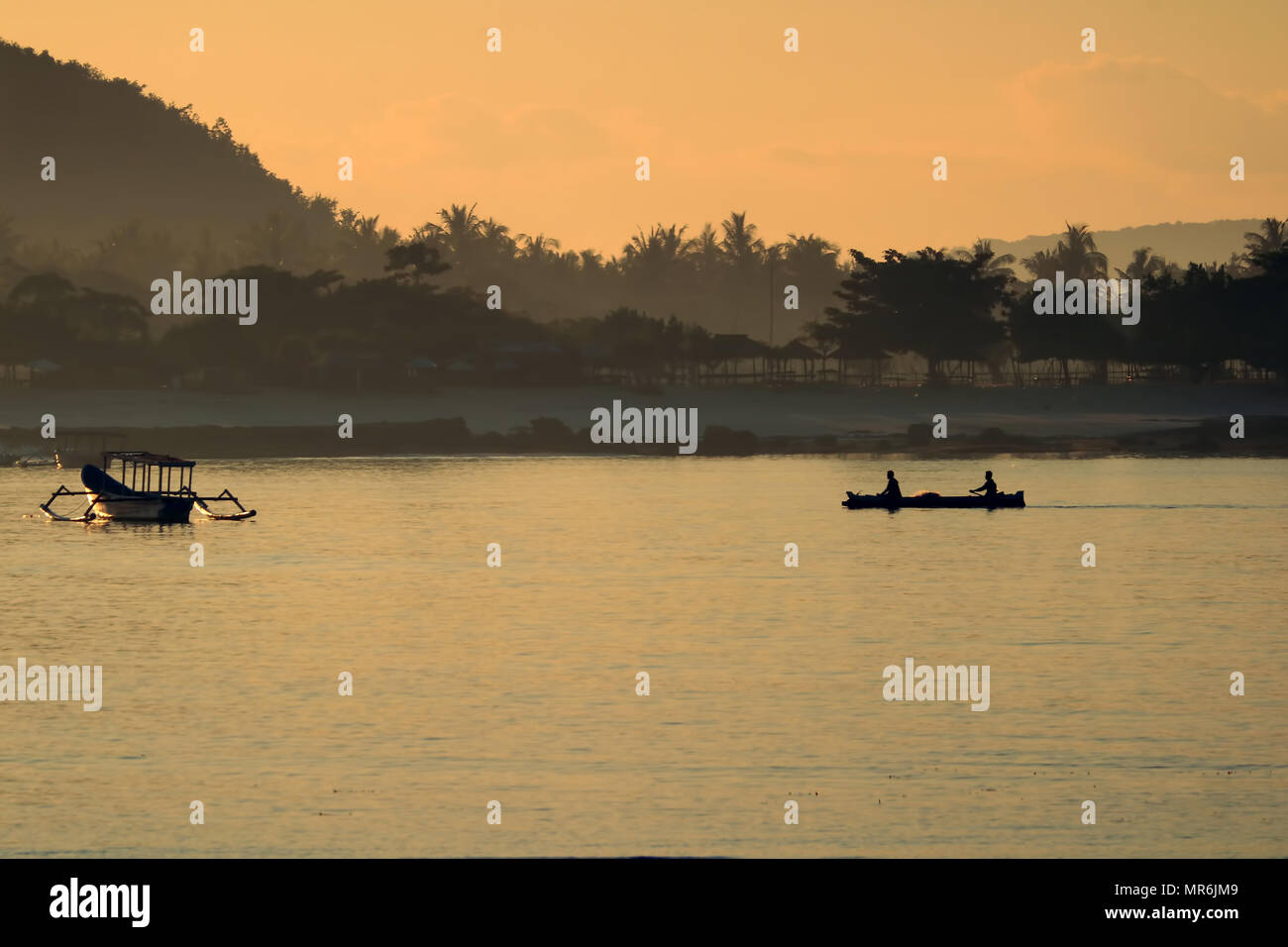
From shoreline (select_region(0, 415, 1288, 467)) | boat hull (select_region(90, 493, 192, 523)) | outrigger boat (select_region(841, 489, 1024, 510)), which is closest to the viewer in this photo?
outrigger boat (select_region(841, 489, 1024, 510))

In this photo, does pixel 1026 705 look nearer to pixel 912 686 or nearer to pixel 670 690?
pixel 912 686

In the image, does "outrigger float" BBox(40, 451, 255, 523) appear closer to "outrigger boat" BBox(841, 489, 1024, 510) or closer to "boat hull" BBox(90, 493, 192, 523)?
"boat hull" BBox(90, 493, 192, 523)

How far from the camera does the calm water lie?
20703 millimetres

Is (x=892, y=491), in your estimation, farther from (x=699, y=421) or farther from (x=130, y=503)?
(x=699, y=421)

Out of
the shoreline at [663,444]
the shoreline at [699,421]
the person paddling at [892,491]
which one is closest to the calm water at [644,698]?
the person paddling at [892,491]

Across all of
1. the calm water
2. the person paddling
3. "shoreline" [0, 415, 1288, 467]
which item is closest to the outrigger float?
the calm water

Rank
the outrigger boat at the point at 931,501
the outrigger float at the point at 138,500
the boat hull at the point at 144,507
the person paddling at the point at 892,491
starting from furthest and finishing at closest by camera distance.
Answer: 1. the boat hull at the point at 144,507
2. the outrigger float at the point at 138,500
3. the person paddling at the point at 892,491
4. the outrigger boat at the point at 931,501

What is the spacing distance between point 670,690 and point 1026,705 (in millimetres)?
5988

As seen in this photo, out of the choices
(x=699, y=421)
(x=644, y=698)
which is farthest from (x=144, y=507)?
(x=699, y=421)

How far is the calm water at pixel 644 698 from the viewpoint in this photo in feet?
67.9

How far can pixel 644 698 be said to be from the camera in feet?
95.7

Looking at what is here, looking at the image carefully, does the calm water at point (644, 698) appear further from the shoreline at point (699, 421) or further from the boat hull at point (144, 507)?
the shoreline at point (699, 421)

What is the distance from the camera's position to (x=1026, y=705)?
2842 centimetres
